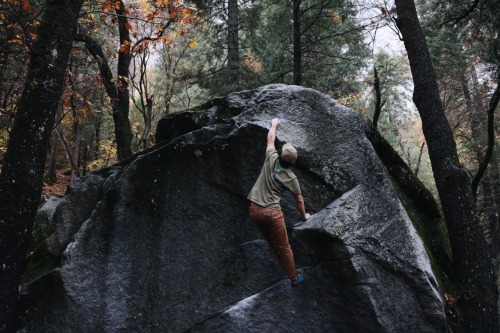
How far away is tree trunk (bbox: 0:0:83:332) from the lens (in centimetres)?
576

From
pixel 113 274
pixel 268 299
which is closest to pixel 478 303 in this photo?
pixel 268 299

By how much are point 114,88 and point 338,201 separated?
8.51 metres

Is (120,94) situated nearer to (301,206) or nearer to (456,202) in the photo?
(301,206)

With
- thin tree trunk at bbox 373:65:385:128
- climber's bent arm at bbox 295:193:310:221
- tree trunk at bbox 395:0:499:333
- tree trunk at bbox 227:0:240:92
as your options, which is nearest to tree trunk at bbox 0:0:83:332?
climber's bent arm at bbox 295:193:310:221

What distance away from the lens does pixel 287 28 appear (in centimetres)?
1487

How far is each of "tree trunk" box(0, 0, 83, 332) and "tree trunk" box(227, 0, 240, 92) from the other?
7699 millimetres

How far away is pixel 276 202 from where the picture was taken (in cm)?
579

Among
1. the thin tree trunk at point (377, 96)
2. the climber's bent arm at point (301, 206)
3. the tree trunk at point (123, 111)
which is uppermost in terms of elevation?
the tree trunk at point (123, 111)

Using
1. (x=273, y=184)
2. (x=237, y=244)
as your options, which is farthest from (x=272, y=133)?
(x=237, y=244)

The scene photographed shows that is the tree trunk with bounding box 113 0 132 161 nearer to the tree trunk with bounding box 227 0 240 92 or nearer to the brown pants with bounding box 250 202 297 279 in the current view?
the tree trunk with bounding box 227 0 240 92

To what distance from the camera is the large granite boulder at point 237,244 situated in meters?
5.72

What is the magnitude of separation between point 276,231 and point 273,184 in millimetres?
707

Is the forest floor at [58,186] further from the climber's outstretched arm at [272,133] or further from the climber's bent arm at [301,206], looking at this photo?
the climber's bent arm at [301,206]

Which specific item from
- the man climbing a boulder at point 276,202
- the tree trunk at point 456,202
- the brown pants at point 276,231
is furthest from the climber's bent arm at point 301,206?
the tree trunk at point 456,202
